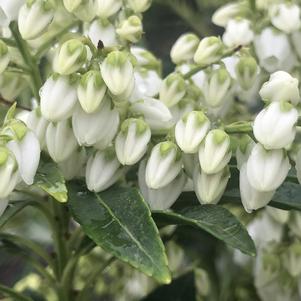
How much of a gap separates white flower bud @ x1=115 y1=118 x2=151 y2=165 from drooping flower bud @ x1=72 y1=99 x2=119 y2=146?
0.01 metres

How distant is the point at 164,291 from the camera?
114 centimetres

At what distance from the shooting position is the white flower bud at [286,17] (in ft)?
3.32

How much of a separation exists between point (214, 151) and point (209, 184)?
4 cm

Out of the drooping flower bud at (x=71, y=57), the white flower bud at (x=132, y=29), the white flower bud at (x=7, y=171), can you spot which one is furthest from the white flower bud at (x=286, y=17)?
the white flower bud at (x=7, y=171)

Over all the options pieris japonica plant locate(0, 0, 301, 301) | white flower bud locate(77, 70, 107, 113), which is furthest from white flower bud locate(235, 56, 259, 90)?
white flower bud locate(77, 70, 107, 113)

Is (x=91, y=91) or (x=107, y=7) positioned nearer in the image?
(x=91, y=91)

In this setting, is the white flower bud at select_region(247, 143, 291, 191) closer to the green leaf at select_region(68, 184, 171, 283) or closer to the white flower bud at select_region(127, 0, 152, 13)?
the green leaf at select_region(68, 184, 171, 283)

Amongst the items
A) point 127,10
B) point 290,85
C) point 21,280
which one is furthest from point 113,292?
point 290,85

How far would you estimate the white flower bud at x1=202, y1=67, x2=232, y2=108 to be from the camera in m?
0.93

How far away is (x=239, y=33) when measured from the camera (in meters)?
1.04

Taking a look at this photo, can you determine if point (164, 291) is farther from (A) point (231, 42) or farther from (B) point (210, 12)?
(B) point (210, 12)

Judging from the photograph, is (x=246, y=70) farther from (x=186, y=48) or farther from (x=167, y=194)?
(x=167, y=194)

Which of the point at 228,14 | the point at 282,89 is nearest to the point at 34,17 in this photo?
the point at 282,89

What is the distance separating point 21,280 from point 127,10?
578 millimetres
